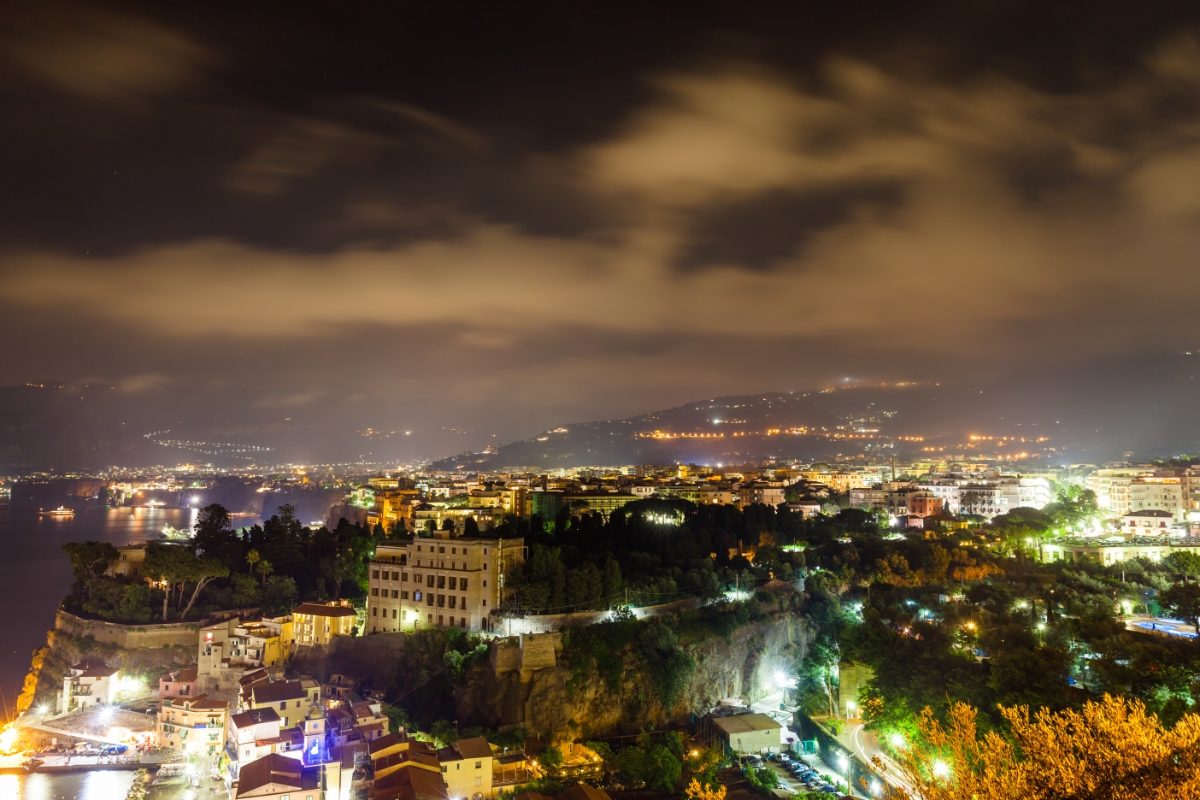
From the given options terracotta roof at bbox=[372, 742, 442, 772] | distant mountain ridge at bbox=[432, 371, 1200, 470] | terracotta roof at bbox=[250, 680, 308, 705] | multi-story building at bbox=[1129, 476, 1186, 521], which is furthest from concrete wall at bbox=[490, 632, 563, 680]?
distant mountain ridge at bbox=[432, 371, 1200, 470]

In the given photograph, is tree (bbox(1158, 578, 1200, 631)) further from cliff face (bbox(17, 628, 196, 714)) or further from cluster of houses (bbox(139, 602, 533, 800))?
cliff face (bbox(17, 628, 196, 714))

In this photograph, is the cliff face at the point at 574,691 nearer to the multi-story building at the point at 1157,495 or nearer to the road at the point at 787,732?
the road at the point at 787,732

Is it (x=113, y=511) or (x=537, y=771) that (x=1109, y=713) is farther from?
(x=113, y=511)

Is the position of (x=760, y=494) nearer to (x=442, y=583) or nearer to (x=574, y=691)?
(x=442, y=583)

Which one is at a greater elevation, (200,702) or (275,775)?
(200,702)

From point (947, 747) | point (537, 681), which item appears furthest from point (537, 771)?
point (947, 747)

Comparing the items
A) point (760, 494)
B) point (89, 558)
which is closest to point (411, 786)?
point (89, 558)
